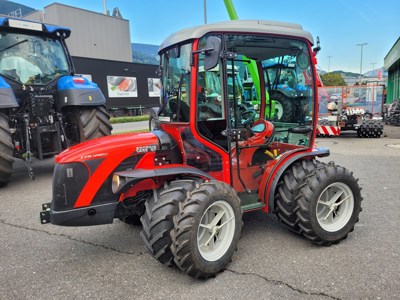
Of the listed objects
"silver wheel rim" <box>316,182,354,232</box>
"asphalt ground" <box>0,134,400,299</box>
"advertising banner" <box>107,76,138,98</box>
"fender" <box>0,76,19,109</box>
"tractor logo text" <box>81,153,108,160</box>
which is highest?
"advertising banner" <box>107,76,138,98</box>

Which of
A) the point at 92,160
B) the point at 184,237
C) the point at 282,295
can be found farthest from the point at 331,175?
the point at 92,160

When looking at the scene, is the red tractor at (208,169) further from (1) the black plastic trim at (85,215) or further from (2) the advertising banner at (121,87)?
(2) the advertising banner at (121,87)

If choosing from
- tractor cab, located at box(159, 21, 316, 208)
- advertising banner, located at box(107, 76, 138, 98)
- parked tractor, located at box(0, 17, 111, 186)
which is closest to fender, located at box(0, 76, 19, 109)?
parked tractor, located at box(0, 17, 111, 186)

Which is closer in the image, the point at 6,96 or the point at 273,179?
the point at 273,179

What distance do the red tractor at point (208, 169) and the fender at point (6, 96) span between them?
3.30 m

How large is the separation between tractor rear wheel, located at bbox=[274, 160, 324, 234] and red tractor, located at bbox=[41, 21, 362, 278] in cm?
1

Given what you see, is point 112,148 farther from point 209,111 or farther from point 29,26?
point 29,26

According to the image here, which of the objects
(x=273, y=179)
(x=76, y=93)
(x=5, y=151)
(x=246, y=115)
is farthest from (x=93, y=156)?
(x=76, y=93)

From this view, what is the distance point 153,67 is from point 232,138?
94.2 ft

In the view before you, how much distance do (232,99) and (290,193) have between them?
1.13 m

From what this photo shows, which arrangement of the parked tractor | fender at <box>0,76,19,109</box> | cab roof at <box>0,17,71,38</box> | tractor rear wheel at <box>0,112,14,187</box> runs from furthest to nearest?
1. the parked tractor
2. cab roof at <box>0,17,71,38</box>
3. fender at <box>0,76,19,109</box>
4. tractor rear wheel at <box>0,112,14,187</box>

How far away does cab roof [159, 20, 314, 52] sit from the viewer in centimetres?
300

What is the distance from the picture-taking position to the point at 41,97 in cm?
636

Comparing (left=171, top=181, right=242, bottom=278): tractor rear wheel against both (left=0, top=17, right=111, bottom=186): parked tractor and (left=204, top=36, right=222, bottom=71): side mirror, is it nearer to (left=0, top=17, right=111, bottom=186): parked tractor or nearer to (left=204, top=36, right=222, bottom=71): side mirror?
(left=204, top=36, right=222, bottom=71): side mirror
